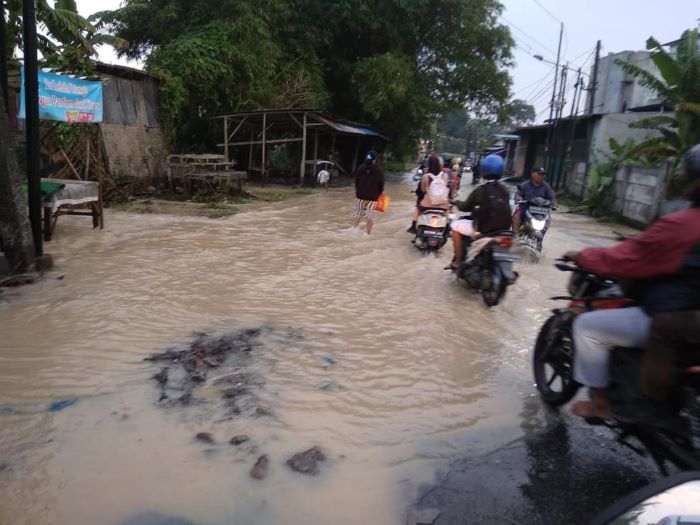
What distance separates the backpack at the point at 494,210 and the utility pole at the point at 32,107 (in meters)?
5.40

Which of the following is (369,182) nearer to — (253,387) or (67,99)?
(67,99)

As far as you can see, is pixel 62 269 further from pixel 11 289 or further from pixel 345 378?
pixel 345 378

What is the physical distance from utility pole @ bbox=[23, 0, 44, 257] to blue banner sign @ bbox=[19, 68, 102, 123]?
0.26 meters

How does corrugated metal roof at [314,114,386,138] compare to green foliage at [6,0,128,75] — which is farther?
corrugated metal roof at [314,114,386,138]

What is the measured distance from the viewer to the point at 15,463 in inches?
121

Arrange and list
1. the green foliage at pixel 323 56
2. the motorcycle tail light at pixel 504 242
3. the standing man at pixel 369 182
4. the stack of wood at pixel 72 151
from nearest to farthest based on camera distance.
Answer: the motorcycle tail light at pixel 504 242 < the standing man at pixel 369 182 < the stack of wood at pixel 72 151 < the green foliage at pixel 323 56

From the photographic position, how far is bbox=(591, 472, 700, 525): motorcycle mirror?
1.58 m

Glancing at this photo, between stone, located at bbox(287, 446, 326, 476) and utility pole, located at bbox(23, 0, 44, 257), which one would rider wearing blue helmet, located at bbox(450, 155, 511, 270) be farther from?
utility pole, located at bbox(23, 0, 44, 257)

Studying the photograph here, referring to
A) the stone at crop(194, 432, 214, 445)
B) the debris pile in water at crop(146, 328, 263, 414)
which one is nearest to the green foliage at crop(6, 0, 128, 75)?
the debris pile in water at crop(146, 328, 263, 414)

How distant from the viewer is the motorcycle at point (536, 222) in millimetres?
9367

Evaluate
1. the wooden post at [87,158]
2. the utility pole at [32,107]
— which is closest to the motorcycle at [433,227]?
the utility pole at [32,107]

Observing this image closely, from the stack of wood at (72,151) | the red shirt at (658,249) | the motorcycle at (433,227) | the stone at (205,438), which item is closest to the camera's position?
the red shirt at (658,249)

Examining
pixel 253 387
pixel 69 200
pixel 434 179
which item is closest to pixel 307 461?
pixel 253 387

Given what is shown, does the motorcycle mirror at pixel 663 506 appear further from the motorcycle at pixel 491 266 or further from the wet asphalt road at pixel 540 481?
the motorcycle at pixel 491 266
